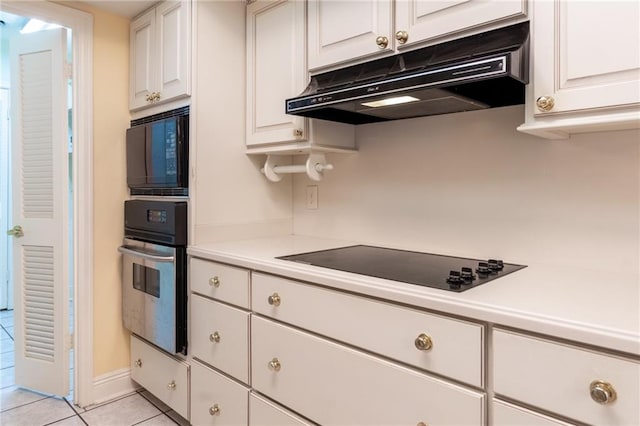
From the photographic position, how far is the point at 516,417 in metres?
0.89

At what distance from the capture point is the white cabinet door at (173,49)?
1913 millimetres

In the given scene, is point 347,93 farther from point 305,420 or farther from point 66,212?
point 66,212

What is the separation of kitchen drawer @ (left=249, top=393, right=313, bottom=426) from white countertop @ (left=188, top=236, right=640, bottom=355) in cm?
51

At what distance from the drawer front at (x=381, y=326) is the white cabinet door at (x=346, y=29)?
3.08 feet

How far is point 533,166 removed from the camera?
4.76 ft

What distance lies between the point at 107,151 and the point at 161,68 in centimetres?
57

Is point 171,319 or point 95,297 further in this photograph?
point 95,297

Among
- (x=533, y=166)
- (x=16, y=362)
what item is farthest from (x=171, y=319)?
(x=533, y=166)

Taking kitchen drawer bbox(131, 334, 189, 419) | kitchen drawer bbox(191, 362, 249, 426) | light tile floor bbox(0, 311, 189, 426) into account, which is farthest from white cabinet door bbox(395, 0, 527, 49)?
light tile floor bbox(0, 311, 189, 426)

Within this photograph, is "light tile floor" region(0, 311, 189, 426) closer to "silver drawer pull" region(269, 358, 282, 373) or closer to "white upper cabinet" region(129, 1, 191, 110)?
"silver drawer pull" region(269, 358, 282, 373)

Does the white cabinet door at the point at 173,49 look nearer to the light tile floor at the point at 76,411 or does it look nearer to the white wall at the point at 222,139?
the white wall at the point at 222,139

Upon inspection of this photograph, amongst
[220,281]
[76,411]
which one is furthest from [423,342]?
[76,411]

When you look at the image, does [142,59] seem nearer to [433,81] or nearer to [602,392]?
[433,81]

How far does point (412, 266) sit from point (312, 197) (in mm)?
966
